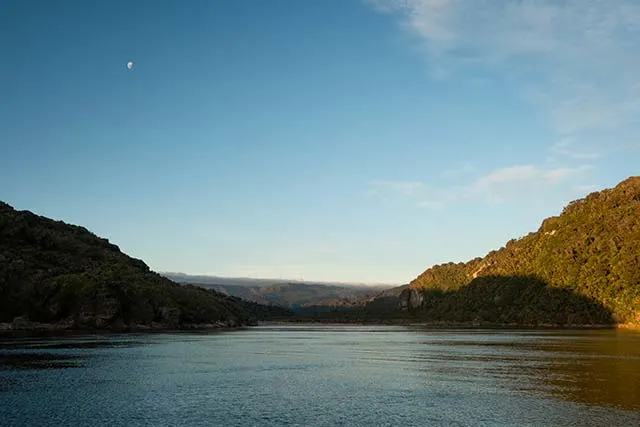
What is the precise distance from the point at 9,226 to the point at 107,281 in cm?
3609

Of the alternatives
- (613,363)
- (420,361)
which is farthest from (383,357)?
(613,363)

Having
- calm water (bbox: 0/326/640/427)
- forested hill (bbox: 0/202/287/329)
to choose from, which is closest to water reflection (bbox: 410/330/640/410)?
calm water (bbox: 0/326/640/427)

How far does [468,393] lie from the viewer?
5288 centimetres

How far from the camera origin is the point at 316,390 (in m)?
54.7

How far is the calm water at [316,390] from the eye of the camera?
135 feet

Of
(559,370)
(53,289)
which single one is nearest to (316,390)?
(559,370)

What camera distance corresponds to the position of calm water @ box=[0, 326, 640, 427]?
135ft

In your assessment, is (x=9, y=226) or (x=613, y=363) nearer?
(x=613, y=363)

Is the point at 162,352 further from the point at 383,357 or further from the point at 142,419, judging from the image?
the point at 142,419

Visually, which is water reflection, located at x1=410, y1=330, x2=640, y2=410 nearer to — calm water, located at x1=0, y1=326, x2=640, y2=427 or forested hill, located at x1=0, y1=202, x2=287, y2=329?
calm water, located at x1=0, y1=326, x2=640, y2=427

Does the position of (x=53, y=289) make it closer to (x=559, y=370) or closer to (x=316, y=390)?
(x=316, y=390)

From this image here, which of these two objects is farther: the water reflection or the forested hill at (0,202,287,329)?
the forested hill at (0,202,287,329)

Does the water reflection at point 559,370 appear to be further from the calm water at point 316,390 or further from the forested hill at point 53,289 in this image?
the forested hill at point 53,289

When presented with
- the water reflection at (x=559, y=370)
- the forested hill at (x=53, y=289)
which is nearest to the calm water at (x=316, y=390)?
the water reflection at (x=559, y=370)
